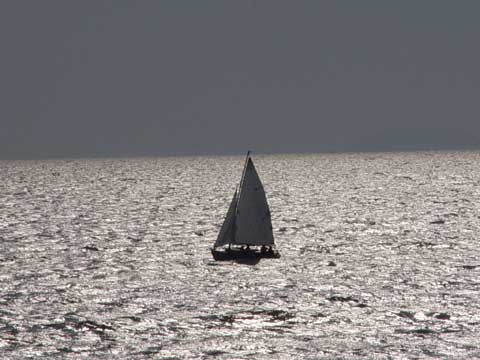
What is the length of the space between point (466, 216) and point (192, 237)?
146ft

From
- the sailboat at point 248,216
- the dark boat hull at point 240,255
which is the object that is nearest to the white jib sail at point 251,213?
the sailboat at point 248,216

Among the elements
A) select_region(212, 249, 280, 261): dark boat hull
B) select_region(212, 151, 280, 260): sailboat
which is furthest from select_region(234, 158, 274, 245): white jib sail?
select_region(212, 249, 280, 261): dark boat hull

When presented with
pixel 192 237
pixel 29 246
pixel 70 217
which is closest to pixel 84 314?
pixel 29 246

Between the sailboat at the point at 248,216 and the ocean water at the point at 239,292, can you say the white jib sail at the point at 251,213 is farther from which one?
the ocean water at the point at 239,292

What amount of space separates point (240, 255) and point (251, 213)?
4.06 metres

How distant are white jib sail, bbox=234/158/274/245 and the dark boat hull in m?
1.62

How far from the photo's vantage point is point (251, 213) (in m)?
62.3

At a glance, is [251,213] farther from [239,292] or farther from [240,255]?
[239,292]

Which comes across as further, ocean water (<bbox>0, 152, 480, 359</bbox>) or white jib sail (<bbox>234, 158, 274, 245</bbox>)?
white jib sail (<bbox>234, 158, 274, 245</bbox>)

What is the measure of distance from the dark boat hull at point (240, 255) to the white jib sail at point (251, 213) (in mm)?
1623

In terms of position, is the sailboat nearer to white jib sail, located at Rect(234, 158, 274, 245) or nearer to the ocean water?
white jib sail, located at Rect(234, 158, 274, 245)

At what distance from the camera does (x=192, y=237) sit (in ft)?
293

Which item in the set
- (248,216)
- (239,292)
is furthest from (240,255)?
(239,292)

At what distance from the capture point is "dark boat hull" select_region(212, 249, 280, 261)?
64537 mm
